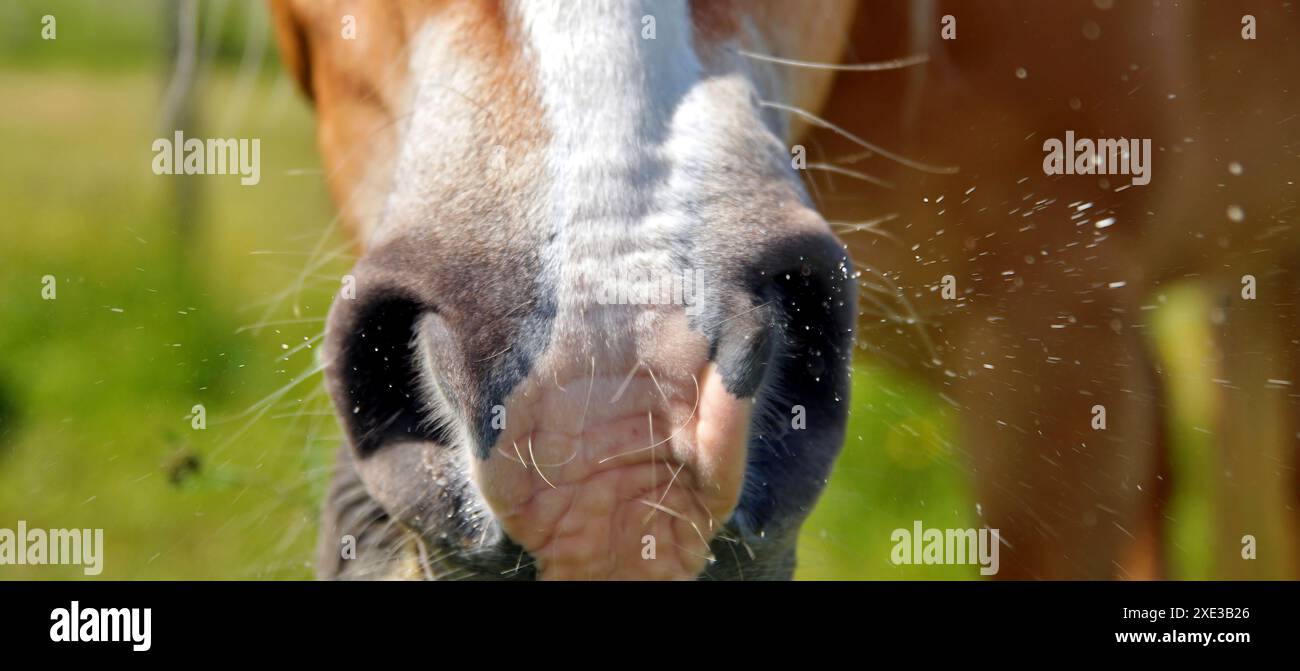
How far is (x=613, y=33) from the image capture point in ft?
3.18

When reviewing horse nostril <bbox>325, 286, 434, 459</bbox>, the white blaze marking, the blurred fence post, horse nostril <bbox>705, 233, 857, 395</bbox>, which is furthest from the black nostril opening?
the blurred fence post

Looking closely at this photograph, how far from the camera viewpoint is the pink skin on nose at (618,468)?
0.95 meters

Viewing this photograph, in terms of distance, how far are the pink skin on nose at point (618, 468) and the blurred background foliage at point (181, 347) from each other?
0.53 meters

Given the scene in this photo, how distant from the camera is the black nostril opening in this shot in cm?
98

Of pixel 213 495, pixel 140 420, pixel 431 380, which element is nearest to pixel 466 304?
pixel 431 380

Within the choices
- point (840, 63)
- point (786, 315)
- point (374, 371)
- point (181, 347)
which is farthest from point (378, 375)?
point (181, 347)

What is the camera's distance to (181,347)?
282 cm

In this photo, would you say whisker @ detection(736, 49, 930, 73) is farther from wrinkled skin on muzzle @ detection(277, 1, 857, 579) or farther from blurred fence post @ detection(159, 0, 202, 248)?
blurred fence post @ detection(159, 0, 202, 248)

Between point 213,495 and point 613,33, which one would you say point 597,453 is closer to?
point 613,33

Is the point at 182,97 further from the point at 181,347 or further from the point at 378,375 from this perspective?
the point at 181,347

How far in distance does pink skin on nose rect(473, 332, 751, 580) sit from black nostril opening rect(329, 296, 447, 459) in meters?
0.09

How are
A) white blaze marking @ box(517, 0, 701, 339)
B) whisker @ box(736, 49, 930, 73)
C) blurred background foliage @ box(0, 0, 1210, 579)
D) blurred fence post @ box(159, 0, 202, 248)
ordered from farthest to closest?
blurred background foliage @ box(0, 0, 1210, 579)
blurred fence post @ box(159, 0, 202, 248)
whisker @ box(736, 49, 930, 73)
white blaze marking @ box(517, 0, 701, 339)

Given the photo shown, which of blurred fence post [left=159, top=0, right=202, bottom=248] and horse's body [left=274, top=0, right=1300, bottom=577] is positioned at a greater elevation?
blurred fence post [left=159, top=0, right=202, bottom=248]

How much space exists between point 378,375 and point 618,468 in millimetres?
225
